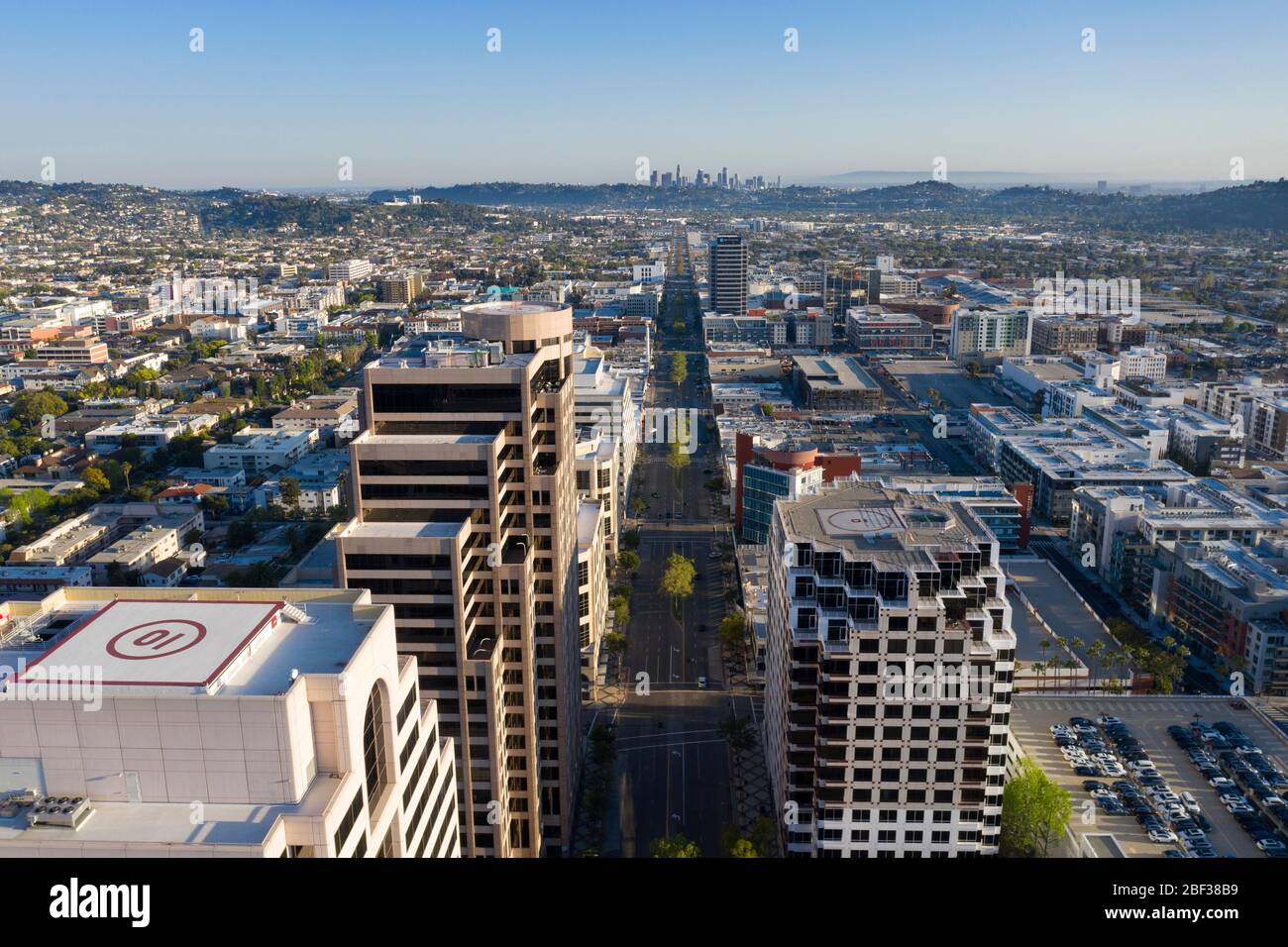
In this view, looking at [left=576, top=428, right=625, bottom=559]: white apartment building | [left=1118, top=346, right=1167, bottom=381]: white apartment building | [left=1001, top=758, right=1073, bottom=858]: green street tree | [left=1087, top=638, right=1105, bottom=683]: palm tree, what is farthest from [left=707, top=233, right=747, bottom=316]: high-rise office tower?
[left=1001, top=758, right=1073, bottom=858]: green street tree

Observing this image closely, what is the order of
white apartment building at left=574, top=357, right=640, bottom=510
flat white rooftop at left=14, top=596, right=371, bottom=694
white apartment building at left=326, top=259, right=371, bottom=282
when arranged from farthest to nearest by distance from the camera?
white apartment building at left=326, top=259, right=371, bottom=282
white apartment building at left=574, top=357, right=640, bottom=510
flat white rooftop at left=14, top=596, right=371, bottom=694

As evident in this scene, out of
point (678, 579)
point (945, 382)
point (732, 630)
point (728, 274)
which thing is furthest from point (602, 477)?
point (728, 274)

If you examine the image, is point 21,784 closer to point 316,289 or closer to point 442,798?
point 442,798

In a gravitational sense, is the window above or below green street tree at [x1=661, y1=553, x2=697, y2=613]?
above

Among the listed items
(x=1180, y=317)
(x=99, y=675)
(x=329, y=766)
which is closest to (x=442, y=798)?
(x=329, y=766)

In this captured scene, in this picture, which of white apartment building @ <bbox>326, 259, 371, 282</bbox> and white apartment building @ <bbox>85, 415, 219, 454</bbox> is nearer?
white apartment building @ <bbox>85, 415, 219, 454</bbox>

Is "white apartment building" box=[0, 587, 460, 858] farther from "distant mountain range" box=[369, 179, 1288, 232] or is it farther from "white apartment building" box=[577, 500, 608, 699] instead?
"distant mountain range" box=[369, 179, 1288, 232]
